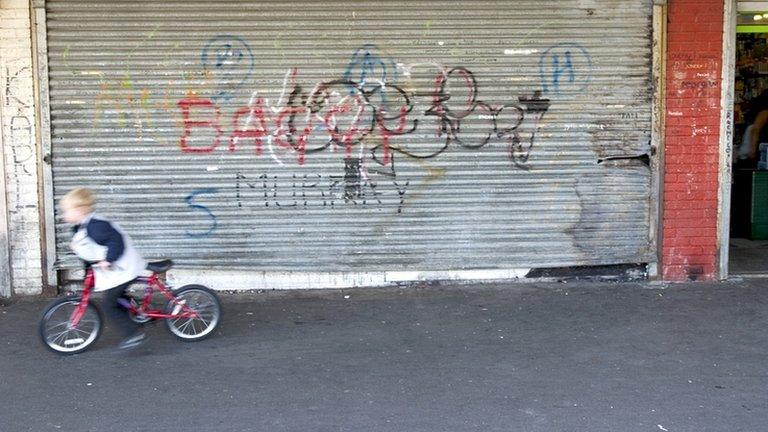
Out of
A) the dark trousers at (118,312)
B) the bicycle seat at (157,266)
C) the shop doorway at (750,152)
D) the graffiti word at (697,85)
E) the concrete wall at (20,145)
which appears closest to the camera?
the dark trousers at (118,312)

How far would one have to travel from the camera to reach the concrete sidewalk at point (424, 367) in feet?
16.3

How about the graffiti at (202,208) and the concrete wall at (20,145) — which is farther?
the graffiti at (202,208)

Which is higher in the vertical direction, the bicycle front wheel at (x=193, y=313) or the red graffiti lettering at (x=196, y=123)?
the red graffiti lettering at (x=196, y=123)

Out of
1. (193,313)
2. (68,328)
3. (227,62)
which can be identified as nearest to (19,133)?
(227,62)

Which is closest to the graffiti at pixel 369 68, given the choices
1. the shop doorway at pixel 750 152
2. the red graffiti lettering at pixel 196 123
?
the red graffiti lettering at pixel 196 123

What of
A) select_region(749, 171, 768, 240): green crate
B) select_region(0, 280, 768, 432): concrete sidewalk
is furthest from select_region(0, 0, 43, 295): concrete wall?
select_region(749, 171, 768, 240): green crate

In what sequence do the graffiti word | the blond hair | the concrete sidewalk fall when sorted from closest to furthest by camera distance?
the concrete sidewalk
the blond hair
the graffiti word

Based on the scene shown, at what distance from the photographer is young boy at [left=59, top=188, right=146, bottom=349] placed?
19.4 feet

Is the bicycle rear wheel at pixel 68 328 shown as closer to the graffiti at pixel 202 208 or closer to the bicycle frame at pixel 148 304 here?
the bicycle frame at pixel 148 304

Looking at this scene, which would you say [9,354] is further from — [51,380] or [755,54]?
[755,54]

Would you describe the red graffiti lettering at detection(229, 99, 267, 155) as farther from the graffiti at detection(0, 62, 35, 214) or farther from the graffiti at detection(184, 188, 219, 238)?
the graffiti at detection(0, 62, 35, 214)

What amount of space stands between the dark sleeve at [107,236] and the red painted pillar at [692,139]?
206 inches

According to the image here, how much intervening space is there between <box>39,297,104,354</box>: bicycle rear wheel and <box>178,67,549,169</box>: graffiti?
224 cm

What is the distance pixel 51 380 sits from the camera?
18.7ft
